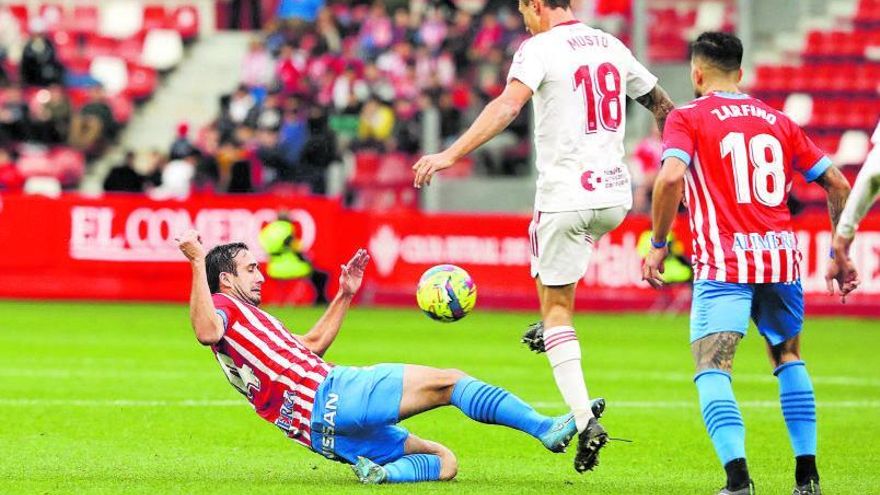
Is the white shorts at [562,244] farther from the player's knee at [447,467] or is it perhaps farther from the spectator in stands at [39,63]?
the spectator in stands at [39,63]

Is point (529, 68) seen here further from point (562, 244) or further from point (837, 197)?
point (837, 197)

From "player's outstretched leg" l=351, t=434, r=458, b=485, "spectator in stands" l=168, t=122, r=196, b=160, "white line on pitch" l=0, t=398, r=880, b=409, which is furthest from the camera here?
"spectator in stands" l=168, t=122, r=196, b=160

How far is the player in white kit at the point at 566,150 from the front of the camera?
859cm

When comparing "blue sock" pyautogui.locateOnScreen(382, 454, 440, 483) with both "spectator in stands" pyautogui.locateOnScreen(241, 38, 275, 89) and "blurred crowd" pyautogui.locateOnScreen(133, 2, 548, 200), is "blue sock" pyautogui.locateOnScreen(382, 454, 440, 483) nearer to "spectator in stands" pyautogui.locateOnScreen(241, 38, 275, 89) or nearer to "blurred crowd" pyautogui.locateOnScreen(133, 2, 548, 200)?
"blurred crowd" pyautogui.locateOnScreen(133, 2, 548, 200)

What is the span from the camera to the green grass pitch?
857cm

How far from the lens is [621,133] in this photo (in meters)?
8.91

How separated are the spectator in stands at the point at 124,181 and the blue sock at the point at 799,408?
1832 cm

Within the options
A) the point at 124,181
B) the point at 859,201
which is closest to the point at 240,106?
the point at 124,181

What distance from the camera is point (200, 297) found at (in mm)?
8016

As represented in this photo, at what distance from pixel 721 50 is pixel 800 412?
1.75 metres

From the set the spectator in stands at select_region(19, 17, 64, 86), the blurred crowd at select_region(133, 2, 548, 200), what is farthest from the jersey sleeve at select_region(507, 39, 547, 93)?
the spectator in stands at select_region(19, 17, 64, 86)

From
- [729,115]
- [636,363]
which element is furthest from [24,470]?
[636,363]

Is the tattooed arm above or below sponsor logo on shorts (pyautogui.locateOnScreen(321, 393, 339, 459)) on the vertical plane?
above

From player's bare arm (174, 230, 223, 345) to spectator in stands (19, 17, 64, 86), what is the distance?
21.8 metres
